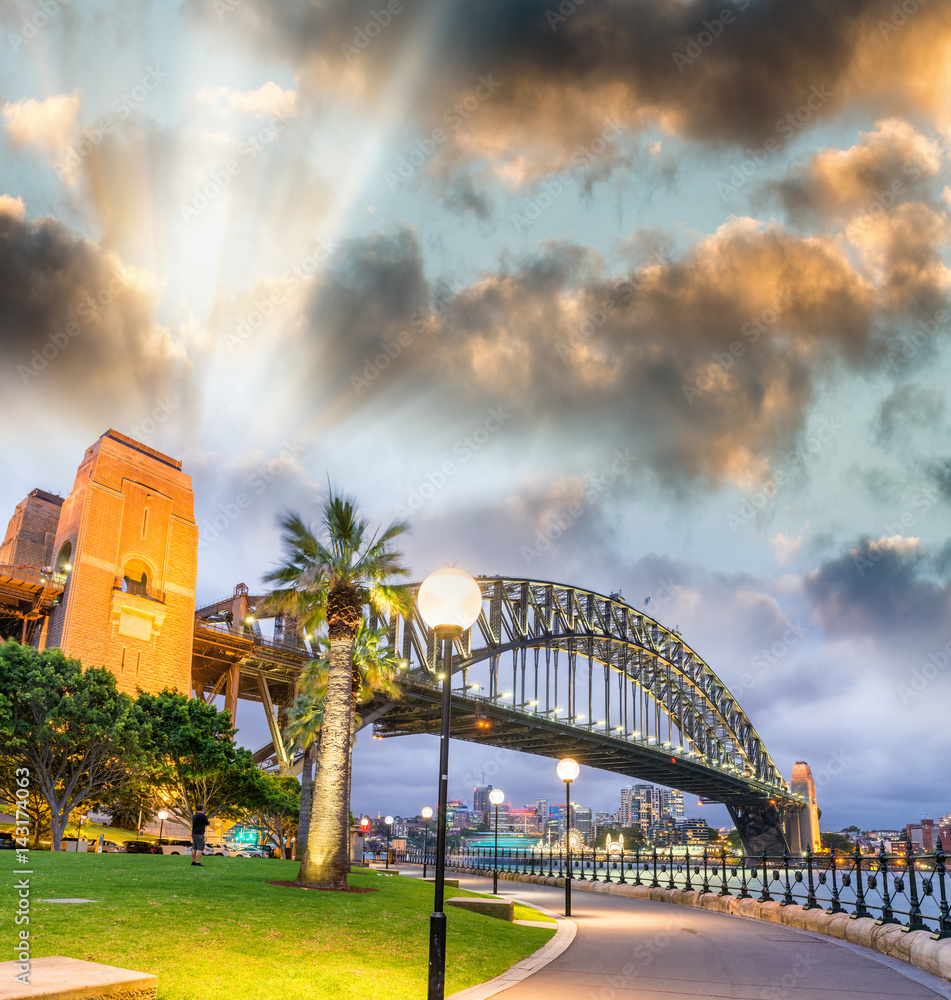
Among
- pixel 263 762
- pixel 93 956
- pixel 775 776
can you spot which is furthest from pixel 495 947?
pixel 775 776

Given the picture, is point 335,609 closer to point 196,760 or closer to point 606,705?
point 196,760

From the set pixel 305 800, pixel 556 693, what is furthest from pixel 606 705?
pixel 305 800

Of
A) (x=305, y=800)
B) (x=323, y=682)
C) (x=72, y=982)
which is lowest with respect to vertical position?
(x=305, y=800)

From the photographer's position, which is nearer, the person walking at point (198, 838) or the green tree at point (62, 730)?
the person walking at point (198, 838)

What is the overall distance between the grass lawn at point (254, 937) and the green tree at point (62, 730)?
21360 millimetres

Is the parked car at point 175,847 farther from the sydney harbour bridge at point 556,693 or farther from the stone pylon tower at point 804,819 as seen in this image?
the stone pylon tower at point 804,819

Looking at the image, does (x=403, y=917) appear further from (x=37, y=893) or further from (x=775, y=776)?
(x=775, y=776)

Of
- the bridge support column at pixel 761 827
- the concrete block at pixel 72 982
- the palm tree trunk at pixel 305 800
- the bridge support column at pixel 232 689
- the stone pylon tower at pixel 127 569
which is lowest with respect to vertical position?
the bridge support column at pixel 761 827

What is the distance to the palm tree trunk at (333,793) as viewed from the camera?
19.2 metres

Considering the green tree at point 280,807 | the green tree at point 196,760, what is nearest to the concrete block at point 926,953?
the green tree at point 196,760

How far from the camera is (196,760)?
42.8 metres

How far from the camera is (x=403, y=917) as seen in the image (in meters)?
14.6

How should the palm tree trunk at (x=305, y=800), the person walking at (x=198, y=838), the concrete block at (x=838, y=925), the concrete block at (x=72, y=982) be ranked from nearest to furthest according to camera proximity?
the concrete block at (x=72, y=982) < the concrete block at (x=838, y=925) < the person walking at (x=198, y=838) < the palm tree trunk at (x=305, y=800)

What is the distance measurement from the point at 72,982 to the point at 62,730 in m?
35.6
